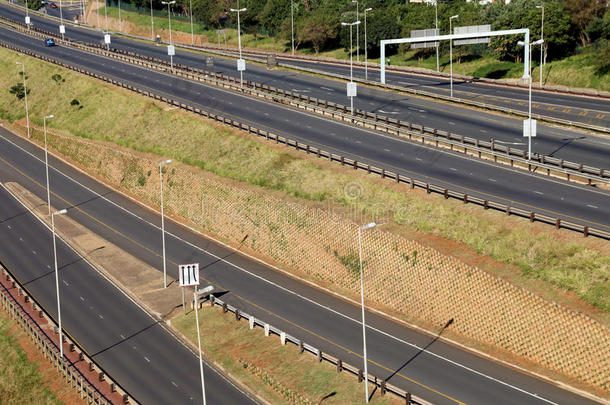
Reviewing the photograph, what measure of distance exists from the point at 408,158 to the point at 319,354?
29.4 metres

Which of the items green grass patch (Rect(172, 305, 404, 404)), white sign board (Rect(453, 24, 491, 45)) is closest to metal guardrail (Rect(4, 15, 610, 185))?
white sign board (Rect(453, 24, 491, 45))

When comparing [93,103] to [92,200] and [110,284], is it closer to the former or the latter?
[92,200]

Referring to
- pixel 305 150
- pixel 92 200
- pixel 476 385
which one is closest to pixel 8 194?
pixel 92 200

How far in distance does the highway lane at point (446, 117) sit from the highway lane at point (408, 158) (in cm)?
693

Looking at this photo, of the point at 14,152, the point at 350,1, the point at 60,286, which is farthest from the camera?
the point at 350,1

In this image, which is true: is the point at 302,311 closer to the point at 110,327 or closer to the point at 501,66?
the point at 110,327

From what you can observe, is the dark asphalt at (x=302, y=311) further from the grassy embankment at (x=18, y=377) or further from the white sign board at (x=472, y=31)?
the white sign board at (x=472, y=31)

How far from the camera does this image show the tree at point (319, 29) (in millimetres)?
142750

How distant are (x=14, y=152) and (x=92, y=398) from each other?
60687 millimetres

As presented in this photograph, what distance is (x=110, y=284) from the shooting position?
216ft

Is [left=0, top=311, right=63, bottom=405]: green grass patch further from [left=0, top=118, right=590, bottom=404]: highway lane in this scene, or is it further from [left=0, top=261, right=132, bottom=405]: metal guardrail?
[left=0, top=118, right=590, bottom=404]: highway lane

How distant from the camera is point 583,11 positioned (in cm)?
11250

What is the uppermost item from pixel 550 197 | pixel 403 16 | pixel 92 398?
pixel 403 16

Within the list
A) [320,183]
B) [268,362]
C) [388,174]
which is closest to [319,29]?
[320,183]
